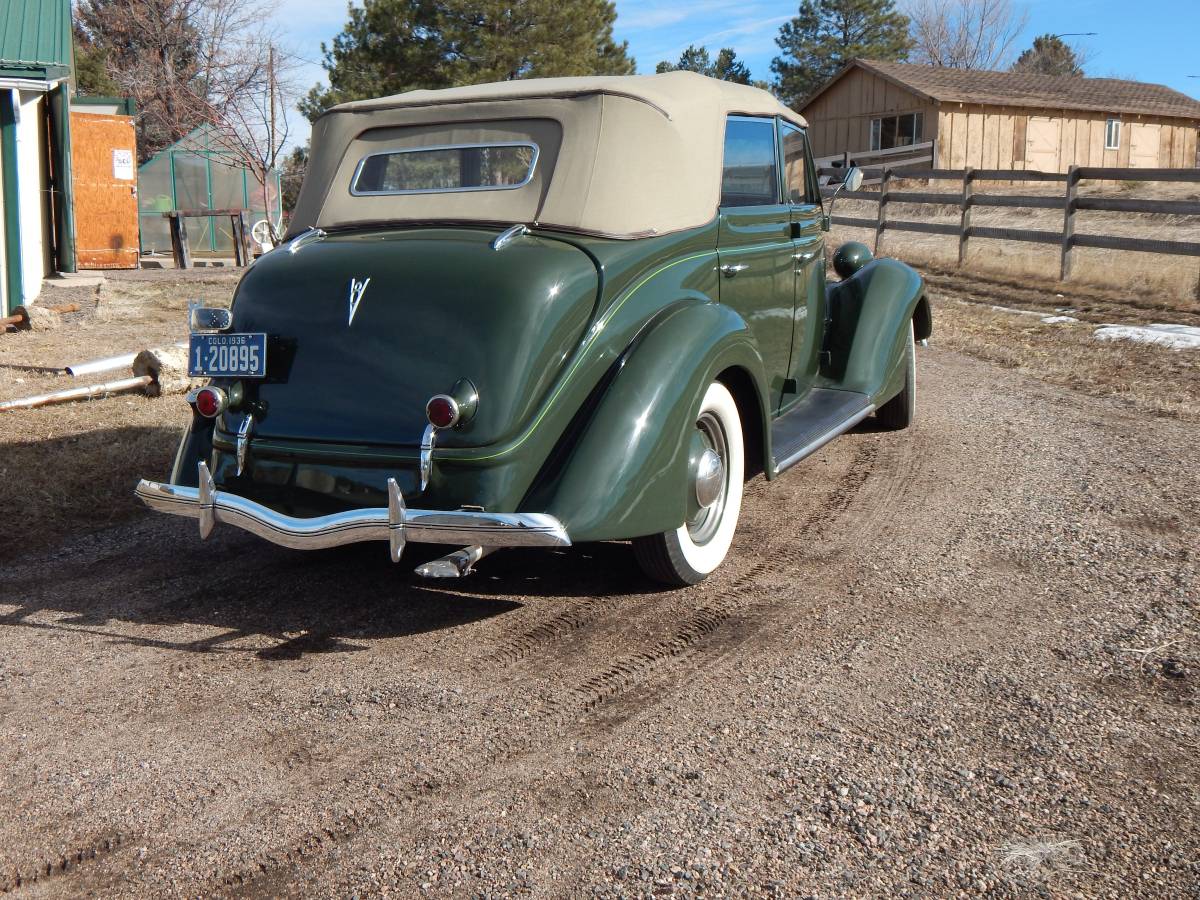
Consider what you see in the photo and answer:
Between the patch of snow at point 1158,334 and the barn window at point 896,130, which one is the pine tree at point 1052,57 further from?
the patch of snow at point 1158,334

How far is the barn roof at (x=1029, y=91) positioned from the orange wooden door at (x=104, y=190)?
22695 millimetres

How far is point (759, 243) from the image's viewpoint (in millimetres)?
5012

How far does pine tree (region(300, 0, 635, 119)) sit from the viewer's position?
82.8 ft

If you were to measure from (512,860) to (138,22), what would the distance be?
3446cm

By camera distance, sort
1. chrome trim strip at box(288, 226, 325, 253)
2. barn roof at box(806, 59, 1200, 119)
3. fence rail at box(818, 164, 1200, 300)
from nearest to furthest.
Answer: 1. chrome trim strip at box(288, 226, 325, 253)
2. fence rail at box(818, 164, 1200, 300)
3. barn roof at box(806, 59, 1200, 119)

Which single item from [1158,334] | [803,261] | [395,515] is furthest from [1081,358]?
[395,515]

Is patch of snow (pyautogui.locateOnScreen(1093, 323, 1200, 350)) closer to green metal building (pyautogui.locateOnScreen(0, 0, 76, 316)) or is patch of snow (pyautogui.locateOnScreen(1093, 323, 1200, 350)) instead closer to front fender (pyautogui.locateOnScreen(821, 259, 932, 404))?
front fender (pyautogui.locateOnScreen(821, 259, 932, 404))

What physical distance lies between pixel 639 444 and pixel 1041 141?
3370 cm

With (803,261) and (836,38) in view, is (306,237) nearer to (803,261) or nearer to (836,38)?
(803,261)

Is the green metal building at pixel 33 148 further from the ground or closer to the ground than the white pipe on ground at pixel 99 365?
further from the ground

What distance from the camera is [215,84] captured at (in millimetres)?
28203

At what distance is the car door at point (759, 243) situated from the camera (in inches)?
188

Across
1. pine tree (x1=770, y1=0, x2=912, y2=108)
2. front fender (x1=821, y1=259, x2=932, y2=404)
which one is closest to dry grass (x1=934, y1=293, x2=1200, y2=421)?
front fender (x1=821, y1=259, x2=932, y2=404)

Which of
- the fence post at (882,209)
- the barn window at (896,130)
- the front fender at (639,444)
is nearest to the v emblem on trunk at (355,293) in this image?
the front fender at (639,444)
